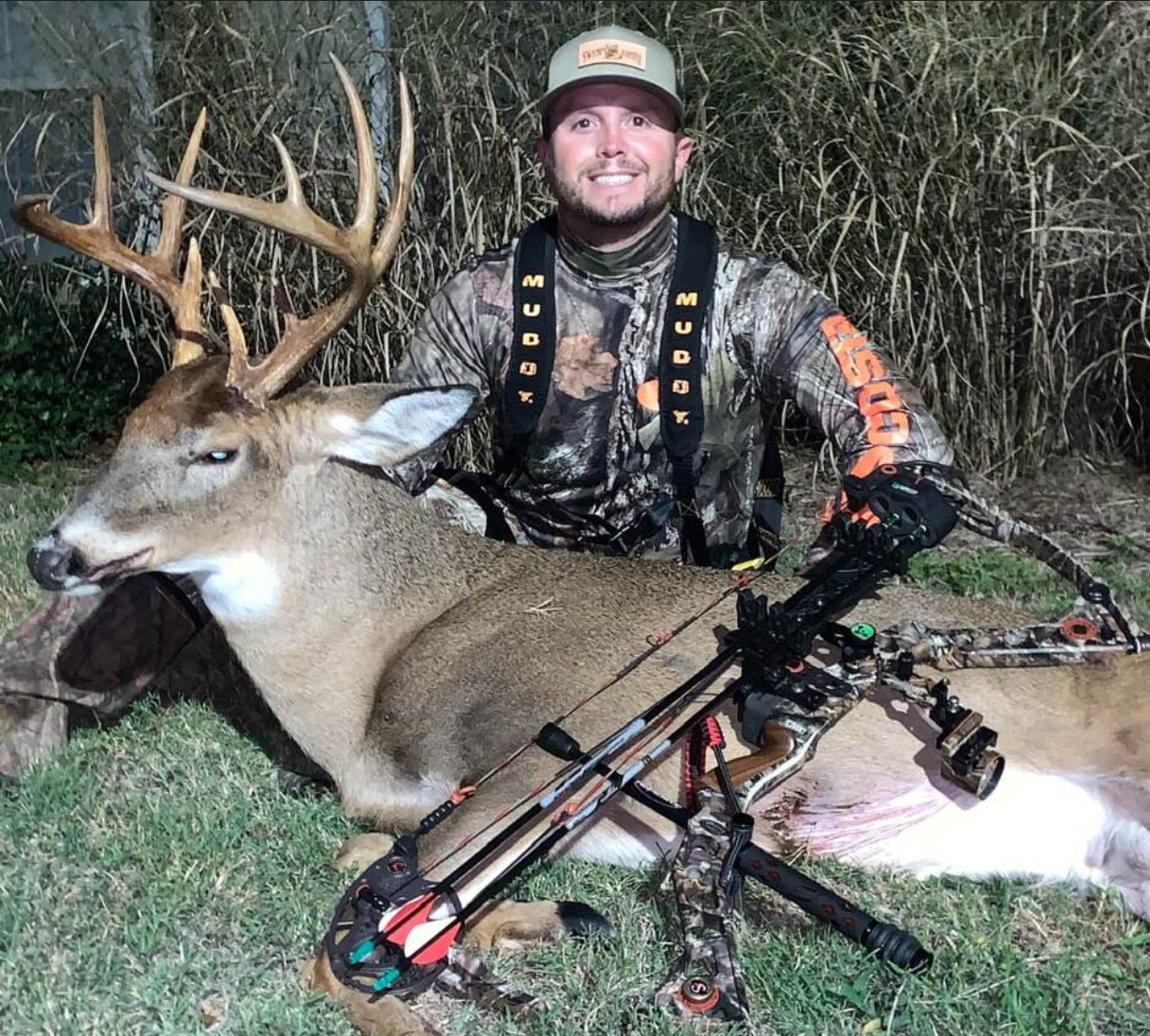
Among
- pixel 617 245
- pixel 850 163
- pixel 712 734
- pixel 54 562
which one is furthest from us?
pixel 850 163

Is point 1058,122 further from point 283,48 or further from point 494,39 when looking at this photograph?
point 283,48

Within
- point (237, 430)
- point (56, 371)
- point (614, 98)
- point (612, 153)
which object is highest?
point (614, 98)

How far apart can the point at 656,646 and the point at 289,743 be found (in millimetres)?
1179

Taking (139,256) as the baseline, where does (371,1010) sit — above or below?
below

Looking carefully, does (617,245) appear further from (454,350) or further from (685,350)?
(454,350)

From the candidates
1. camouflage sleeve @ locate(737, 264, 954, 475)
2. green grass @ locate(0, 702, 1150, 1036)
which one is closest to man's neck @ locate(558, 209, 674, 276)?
camouflage sleeve @ locate(737, 264, 954, 475)

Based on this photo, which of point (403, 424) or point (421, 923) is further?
point (403, 424)

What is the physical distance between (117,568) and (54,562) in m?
0.14

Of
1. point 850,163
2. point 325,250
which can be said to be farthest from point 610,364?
point 850,163

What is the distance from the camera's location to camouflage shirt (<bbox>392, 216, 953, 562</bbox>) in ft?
13.2

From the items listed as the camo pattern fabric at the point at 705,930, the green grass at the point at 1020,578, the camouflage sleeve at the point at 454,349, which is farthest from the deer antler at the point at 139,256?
the green grass at the point at 1020,578

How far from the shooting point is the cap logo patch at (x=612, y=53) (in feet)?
13.2

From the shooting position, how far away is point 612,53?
404cm

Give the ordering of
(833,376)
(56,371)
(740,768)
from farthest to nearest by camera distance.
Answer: (56,371)
(833,376)
(740,768)
